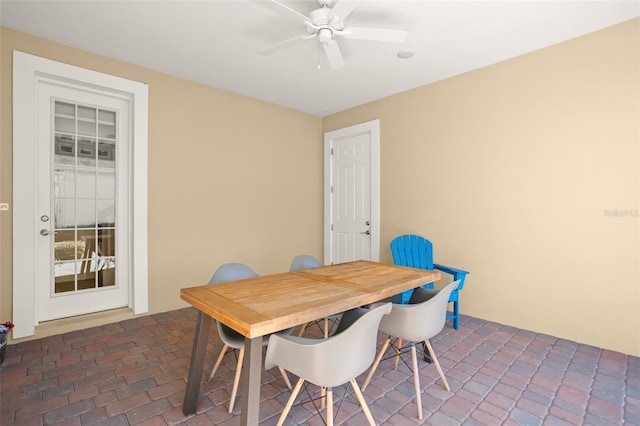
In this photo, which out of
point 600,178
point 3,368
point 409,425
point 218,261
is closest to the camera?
point 409,425

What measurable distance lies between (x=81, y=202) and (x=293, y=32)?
2686 mm

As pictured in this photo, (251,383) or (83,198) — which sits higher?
(83,198)

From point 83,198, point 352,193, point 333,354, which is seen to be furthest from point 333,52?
point 83,198

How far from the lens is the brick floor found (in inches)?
70.0

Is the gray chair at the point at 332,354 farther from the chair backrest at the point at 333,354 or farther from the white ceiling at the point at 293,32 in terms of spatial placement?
the white ceiling at the point at 293,32

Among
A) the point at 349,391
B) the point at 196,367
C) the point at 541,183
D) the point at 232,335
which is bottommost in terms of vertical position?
the point at 349,391

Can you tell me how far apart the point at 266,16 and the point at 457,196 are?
8.77 feet

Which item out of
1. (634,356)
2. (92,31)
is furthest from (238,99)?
(634,356)

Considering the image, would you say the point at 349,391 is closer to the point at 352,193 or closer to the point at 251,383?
the point at 251,383

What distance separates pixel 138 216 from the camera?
3.32 metres

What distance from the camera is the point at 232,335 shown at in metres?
1.95

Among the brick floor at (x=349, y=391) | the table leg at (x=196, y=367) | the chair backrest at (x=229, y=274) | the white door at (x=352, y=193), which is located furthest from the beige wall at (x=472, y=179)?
the table leg at (x=196, y=367)

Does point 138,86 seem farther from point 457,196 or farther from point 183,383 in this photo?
point 457,196

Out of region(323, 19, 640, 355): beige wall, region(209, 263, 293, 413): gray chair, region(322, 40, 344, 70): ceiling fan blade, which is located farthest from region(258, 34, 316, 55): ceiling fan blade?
region(323, 19, 640, 355): beige wall
